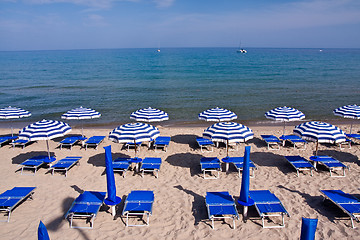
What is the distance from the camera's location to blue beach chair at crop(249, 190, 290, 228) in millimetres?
7219

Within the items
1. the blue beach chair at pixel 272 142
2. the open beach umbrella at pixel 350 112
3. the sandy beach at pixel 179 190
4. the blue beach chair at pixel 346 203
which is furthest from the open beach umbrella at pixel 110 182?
the open beach umbrella at pixel 350 112

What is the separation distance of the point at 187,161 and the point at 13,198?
22.7 ft

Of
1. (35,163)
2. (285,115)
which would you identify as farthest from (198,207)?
(35,163)

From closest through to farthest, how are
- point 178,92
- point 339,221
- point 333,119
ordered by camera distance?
point 339,221
point 333,119
point 178,92

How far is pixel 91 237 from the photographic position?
270 inches

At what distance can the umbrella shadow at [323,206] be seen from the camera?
7.70 m

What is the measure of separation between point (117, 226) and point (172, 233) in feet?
5.36

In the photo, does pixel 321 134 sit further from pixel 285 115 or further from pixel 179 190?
pixel 179 190

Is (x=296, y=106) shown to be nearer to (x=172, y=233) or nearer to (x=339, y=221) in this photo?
(x=339, y=221)

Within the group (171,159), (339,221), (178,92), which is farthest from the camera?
(178,92)

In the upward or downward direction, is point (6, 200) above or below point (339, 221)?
above

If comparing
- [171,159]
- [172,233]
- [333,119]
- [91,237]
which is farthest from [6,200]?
[333,119]

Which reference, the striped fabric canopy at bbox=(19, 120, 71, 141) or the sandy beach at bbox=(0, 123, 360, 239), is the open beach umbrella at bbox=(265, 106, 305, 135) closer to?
A: the sandy beach at bbox=(0, 123, 360, 239)

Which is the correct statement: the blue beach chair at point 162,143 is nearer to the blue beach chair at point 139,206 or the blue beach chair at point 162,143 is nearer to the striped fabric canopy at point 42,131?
the striped fabric canopy at point 42,131
